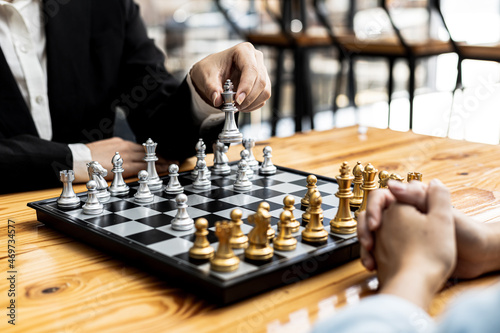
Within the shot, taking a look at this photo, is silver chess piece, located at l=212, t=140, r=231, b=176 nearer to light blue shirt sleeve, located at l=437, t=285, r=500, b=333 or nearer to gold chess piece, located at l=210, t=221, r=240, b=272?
gold chess piece, located at l=210, t=221, r=240, b=272

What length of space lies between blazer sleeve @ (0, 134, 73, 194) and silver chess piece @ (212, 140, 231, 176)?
42 centimetres

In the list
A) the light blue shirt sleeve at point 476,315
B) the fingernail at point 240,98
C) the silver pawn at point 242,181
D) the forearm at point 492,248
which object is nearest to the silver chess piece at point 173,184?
the silver pawn at point 242,181

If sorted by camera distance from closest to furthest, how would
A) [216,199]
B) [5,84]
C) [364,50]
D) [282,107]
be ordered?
[216,199] → [5,84] → [364,50] → [282,107]

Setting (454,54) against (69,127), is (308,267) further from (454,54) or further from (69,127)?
(454,54)

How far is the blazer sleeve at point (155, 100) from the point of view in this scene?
1.77m

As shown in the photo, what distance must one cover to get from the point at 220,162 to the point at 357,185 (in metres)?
0.44

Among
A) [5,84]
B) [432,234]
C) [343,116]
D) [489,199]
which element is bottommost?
[343,116]

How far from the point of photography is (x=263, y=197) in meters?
1.27

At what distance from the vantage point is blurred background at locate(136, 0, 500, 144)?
452 cm

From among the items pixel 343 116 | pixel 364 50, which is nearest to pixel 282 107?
pixel 343 116

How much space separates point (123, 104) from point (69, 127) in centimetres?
22

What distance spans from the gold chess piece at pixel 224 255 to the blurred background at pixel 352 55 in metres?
3.64

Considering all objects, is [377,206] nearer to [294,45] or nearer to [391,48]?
[391,48]

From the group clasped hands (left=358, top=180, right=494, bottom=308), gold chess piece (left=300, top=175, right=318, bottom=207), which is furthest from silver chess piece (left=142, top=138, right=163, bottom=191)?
clasped hands (left=358, top=180, right=494, bottom=308)
